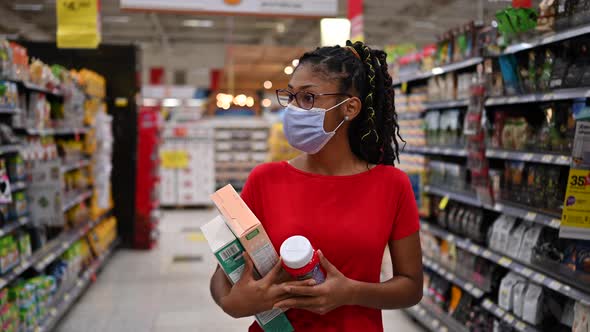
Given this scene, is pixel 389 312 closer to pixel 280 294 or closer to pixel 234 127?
pixel 280 294

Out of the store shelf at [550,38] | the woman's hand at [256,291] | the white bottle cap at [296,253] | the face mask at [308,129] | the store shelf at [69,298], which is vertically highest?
the store shelf at [550,38]

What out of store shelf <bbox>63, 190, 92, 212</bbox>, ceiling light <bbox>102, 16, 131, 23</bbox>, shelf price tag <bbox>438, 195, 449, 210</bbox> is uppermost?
ceiling light <bbox>102, 16, 131, 23</bbox>

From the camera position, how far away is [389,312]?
18.0 feet

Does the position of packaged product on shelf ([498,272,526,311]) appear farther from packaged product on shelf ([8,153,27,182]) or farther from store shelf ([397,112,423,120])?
packaged product on shelf ([8,153,27,182])

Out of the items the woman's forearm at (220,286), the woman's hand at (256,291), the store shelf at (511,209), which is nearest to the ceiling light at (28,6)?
the store shelf at (511,209)

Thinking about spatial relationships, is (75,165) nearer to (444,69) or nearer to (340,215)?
(444,69)

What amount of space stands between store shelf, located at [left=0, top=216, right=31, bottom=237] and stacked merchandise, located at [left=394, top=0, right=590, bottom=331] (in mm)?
3213

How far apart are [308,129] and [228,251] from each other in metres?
0.42

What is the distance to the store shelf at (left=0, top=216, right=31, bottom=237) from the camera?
3851mm

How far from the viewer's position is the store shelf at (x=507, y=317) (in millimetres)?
3485

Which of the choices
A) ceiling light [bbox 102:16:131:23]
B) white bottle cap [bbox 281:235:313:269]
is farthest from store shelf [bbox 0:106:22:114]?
ceiling light [bbox 102:16:131:23]

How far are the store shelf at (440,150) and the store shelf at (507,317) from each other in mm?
1127

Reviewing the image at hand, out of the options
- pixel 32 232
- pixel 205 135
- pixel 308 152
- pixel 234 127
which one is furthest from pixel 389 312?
pixel 234 127

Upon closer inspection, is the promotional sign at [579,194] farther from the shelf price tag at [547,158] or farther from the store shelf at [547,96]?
the shelf price tag at [547,158]
